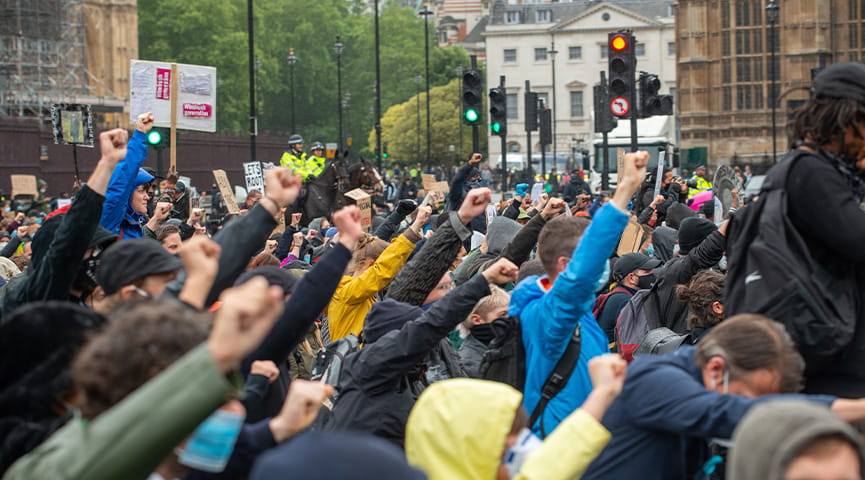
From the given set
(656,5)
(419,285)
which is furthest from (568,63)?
(419,285)

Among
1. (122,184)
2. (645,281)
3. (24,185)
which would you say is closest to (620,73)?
(645,281)

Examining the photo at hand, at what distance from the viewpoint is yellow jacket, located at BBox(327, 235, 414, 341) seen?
656 cm

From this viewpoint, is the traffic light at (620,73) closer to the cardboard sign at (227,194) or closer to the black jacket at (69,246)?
the cardboard sign at (227,194)

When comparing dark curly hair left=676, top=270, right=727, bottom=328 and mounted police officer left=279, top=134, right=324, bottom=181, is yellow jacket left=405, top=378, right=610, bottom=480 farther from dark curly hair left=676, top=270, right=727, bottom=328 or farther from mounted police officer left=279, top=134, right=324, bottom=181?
mounted police officer left=279, top=134, right=324, bottom=181

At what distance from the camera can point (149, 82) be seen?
13906 mm

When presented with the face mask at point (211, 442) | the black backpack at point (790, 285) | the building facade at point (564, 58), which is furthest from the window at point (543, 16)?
the face mask at point (211, 442)

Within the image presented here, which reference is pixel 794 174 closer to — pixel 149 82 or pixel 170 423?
pixel 170 423

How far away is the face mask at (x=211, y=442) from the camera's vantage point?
3.05 meters

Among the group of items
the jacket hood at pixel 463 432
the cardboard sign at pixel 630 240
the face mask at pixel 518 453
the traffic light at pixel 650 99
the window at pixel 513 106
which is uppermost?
the window at pixel 513 106

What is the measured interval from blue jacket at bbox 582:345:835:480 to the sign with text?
10.0 m

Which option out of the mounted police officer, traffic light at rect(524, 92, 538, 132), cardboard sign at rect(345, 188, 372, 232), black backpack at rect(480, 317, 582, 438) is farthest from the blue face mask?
traffic light at rect(524, 92, 538, 132)

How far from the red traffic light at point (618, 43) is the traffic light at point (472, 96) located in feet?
7.44

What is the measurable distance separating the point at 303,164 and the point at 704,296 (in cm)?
1586

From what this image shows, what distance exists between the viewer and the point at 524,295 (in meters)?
5.06
